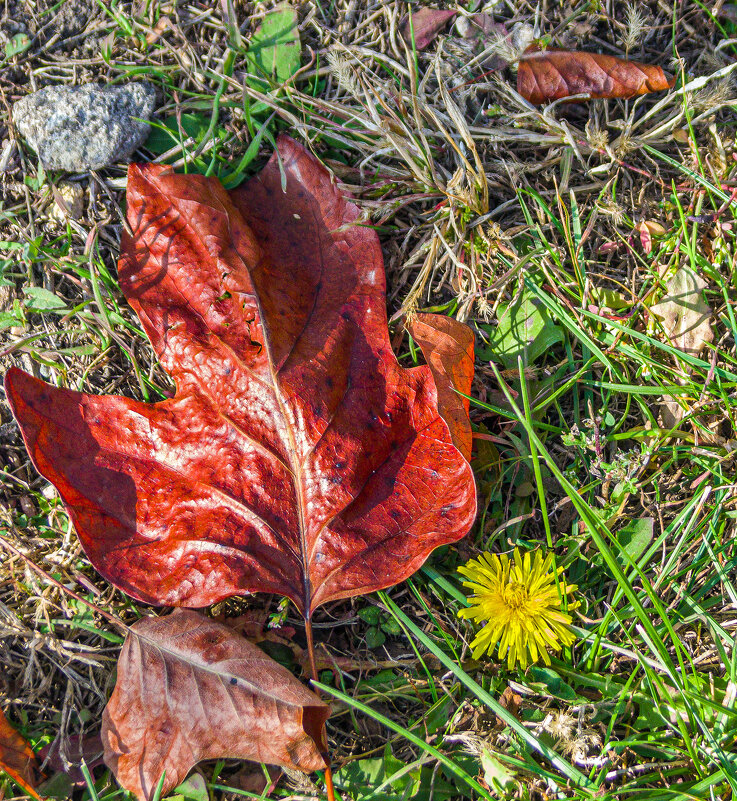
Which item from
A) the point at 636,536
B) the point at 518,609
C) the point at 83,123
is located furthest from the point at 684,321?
Answer: the point at 83,123

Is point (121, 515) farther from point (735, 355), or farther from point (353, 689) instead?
point (735, 355)

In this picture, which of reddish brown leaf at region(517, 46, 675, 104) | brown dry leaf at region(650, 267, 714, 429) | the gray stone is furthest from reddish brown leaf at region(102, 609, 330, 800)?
reddish brown leaf at region(517, 46, 675, 104)

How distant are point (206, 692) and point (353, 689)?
0.58 metres

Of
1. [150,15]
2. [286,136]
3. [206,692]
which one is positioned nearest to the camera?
[206,692]

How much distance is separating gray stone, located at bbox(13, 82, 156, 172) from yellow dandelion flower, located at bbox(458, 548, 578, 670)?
2.28m

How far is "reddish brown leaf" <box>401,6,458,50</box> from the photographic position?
2.66 metres

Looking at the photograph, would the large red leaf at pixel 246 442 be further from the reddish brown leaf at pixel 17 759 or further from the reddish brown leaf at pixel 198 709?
the reddish brown leaf at pixel 17 759

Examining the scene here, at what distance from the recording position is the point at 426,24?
8.77 feet

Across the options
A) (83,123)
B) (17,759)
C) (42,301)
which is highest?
(83,123)

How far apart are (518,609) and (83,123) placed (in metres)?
2.67

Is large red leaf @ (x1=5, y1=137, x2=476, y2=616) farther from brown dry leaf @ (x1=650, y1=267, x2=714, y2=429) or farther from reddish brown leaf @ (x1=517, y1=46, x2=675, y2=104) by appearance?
reddish brown leaf @ (x1=517, y1=46, x2=675, y2=104)

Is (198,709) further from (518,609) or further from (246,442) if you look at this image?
(518,609)

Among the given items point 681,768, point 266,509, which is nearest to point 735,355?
→ point 681,768

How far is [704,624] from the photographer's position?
2.36 meters
